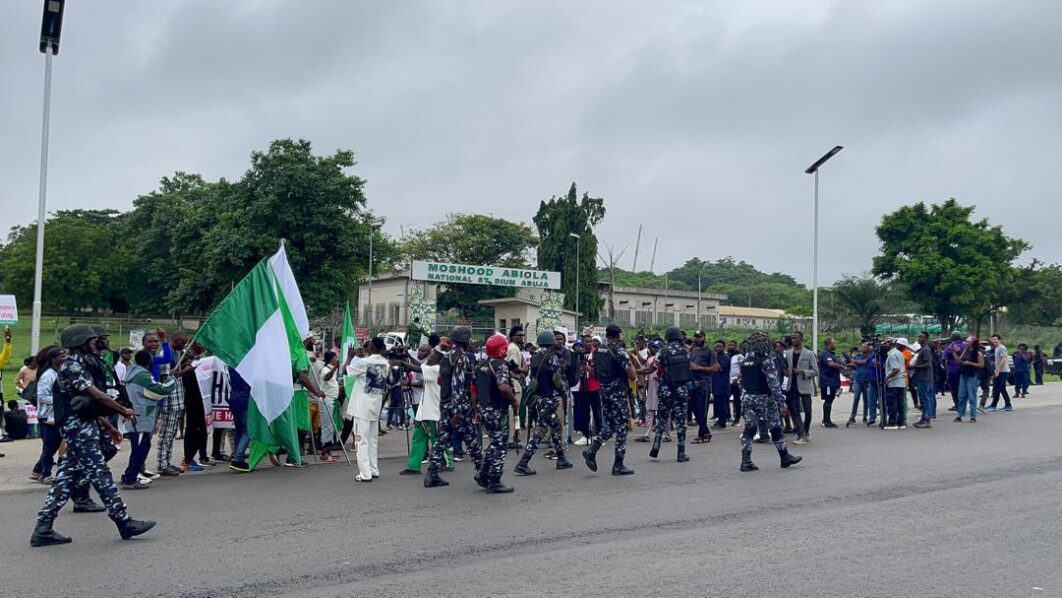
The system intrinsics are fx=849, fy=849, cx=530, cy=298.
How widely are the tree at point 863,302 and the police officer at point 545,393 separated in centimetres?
3686

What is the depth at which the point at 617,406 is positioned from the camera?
10.9m

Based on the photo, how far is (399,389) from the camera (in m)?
13.8

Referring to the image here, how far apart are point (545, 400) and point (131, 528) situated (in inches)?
205

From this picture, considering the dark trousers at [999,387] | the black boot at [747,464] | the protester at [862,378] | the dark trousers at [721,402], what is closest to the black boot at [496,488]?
the black boot at [747,464]

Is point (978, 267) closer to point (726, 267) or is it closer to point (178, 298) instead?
point (178, 298)

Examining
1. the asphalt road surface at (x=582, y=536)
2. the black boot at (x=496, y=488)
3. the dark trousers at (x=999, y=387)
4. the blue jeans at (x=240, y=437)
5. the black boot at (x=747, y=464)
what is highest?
the dark trousers at (x=999, y=387)

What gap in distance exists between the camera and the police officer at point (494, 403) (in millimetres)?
9656

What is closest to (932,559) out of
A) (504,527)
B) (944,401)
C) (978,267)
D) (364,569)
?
(504,527)

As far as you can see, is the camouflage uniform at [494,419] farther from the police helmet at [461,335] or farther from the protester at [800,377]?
the protester at [800,377]

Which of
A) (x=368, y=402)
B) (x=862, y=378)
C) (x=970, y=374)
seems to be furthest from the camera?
(x=970, y=374)

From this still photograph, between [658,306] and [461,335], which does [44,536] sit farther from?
[658,306]

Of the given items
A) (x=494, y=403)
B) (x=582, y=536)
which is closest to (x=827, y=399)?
(x=494, y=403)

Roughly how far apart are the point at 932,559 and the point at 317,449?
9.38m

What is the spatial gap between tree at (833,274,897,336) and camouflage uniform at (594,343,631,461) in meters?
36.5
